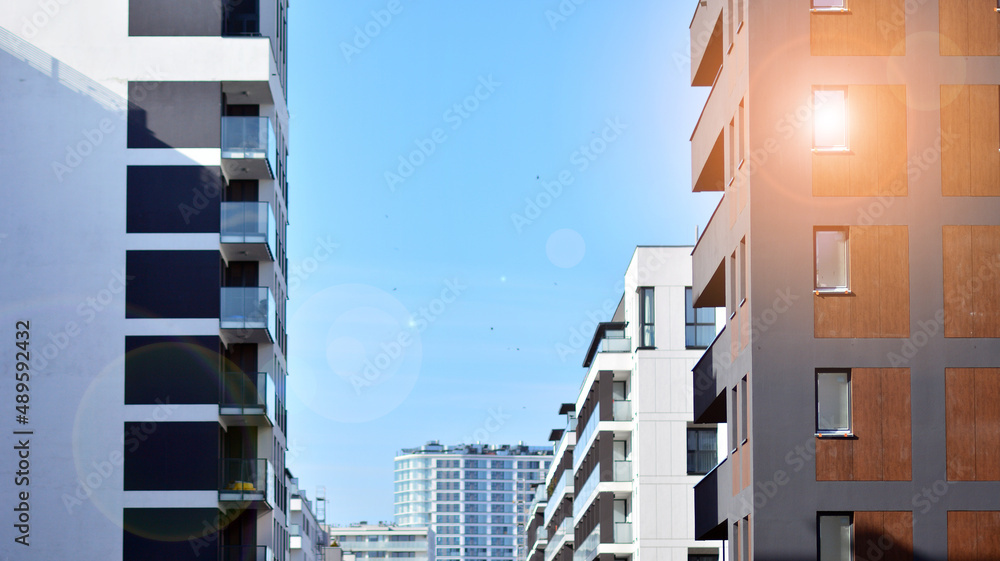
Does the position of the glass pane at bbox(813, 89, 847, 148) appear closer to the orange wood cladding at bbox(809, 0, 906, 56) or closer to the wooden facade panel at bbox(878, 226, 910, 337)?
the orange wood cladding at bbox(809, 0, 906, 56)

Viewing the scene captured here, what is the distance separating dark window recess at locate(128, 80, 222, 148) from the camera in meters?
51.4

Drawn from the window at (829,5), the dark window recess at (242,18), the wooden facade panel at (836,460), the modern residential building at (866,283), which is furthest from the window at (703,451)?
the window at (829,5)

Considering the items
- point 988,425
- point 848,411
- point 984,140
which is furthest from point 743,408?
point 984,140

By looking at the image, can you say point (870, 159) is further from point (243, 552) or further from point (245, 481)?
point (243, 552)

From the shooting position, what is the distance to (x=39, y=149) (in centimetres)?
5084

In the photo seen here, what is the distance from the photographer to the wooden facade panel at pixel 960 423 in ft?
104

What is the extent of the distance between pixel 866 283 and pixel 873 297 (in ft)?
1.11

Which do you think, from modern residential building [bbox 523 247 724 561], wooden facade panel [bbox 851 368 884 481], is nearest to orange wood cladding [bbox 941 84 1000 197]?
wooden facade panel [bbox 851 368 884 481]

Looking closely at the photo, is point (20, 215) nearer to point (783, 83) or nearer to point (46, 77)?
point (46, 77)

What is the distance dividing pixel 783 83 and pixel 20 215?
28542mm

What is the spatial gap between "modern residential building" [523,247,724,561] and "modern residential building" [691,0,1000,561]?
34969 mm

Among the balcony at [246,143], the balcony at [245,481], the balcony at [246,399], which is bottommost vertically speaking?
the balcony at [245,481]

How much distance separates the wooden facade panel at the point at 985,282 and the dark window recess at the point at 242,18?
31757 mm

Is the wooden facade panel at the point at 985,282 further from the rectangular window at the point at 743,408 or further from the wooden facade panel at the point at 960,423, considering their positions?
the rectangular window at the point at 743,408
